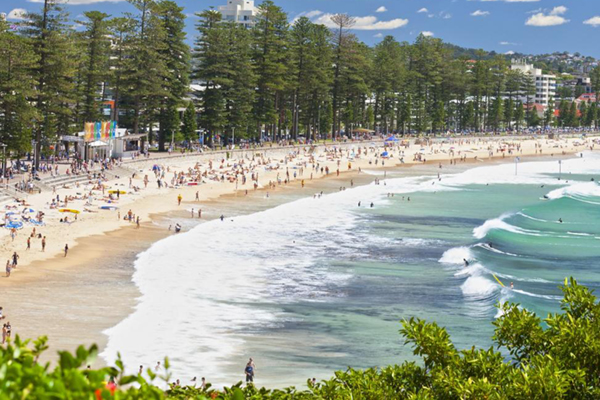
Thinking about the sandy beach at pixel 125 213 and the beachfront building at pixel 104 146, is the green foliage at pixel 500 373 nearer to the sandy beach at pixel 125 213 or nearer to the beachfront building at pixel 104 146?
the sandy beach at pixel 125 213

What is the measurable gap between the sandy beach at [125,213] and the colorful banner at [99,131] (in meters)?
2.80

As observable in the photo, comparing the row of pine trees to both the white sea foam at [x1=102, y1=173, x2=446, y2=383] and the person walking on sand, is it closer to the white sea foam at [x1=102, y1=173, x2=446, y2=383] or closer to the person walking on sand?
the white sea foam at [x1=102, y1=173, x2=446, y2=383]

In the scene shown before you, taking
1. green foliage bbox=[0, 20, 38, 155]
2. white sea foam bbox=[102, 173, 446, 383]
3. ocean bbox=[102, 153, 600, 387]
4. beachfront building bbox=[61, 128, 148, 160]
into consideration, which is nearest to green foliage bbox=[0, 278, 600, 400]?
ocean bbox=[102, 153, 600, 387]

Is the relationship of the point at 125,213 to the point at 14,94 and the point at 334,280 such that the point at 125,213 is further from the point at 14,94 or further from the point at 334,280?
the point at 334,280

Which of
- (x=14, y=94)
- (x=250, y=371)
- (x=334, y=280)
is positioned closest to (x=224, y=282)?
(x=334, y=280)

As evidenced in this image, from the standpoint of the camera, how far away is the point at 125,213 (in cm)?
4738

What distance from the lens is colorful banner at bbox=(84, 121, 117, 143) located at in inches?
2425

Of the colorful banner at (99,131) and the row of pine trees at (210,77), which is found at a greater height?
the row of pine trees at (210,77)

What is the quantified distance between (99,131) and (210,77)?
64.9 ft

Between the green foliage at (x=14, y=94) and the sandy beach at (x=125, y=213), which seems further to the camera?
the green foliage at (x=14, y=94)

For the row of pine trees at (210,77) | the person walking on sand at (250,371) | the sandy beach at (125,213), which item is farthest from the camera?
the row of pine trees at (210,77)

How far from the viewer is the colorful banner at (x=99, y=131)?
2425 inches

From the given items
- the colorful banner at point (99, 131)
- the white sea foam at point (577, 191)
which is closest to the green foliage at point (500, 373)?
the colorful banner at point (99, 131)

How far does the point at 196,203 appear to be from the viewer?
177 feet
